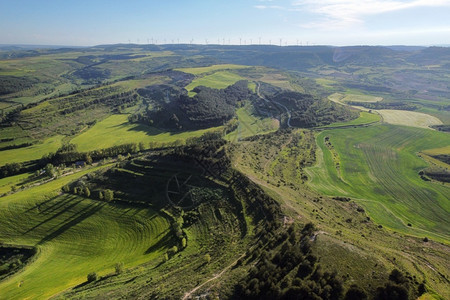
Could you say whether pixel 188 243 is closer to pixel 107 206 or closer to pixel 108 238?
pixel 108 238

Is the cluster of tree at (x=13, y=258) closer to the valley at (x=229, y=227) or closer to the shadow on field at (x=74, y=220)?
the valley at (x=229, y=227)

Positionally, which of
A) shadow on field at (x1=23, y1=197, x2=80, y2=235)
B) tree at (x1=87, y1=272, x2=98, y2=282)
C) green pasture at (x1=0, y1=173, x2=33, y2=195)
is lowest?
green pasture at (x1=0, y1=173, x2=33, y2=195)

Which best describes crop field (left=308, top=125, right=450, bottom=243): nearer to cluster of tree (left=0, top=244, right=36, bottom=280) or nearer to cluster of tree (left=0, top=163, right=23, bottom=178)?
cluster of tree (left=0, top=244, right=36, bottom=280)

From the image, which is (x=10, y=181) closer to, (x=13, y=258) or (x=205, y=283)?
(x=13, y=258)

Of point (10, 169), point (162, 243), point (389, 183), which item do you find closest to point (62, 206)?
point (162, 243)

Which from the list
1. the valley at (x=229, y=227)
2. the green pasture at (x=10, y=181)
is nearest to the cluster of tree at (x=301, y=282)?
the valley at (x=229, y=227)

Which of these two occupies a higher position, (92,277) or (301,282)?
(301,282)

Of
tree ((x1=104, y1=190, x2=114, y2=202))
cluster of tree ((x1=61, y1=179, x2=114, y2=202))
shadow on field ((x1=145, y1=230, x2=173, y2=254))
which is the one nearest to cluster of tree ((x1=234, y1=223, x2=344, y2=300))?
shadow on field ((x1=145, y1=230, x2=173, y2=254))
